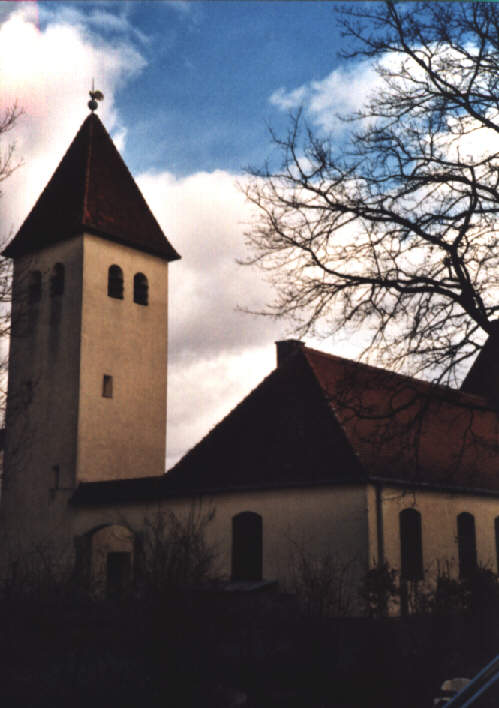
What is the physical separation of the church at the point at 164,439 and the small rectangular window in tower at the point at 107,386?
0.09 metres

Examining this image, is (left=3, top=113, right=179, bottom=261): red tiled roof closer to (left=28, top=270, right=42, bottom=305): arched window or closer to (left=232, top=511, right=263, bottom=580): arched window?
(left=28, top=270, right=42, bottom=305): arched window

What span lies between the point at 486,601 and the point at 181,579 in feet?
29.3

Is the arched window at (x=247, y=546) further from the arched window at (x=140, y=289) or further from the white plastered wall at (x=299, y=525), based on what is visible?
the arched window at (x=140, y=289)

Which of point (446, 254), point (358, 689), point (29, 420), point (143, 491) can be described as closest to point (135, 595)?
point (358, 689)

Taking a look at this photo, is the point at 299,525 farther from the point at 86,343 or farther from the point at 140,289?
the point at 140,289

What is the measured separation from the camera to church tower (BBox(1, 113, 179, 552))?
30203mm

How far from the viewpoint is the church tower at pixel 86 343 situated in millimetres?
30203

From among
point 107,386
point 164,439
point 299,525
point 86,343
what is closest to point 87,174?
point 86,343

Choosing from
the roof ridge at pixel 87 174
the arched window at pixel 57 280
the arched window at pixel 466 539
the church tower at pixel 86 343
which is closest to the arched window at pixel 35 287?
the church tower at pixel 86 343

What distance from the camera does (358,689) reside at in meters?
12.5

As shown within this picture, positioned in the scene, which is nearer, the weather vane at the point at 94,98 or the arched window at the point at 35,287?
the arched window at the point at 35,287

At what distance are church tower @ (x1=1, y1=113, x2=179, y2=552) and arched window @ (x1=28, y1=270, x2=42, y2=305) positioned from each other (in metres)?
0.04

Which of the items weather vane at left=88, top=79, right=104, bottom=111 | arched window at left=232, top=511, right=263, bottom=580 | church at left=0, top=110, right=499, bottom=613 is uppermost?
weather vane at left=88, top=79, right=104, bottom=111

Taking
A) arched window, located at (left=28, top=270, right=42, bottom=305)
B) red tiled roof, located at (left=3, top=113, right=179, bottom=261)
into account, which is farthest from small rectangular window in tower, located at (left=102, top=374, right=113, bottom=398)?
red tiled roof, located at (left=3, top=113, right=179, bottom=261)
